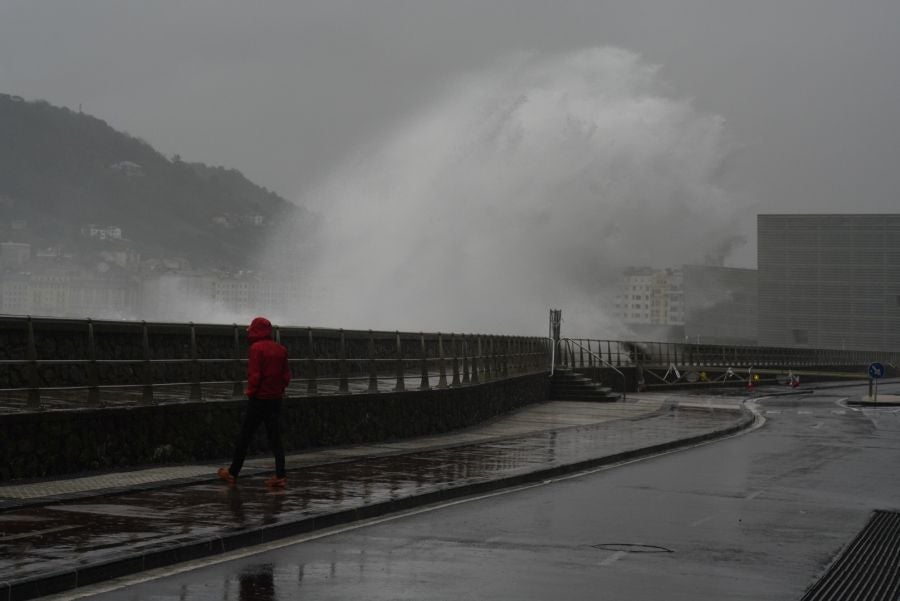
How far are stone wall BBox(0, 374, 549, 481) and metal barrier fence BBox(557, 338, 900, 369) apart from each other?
21105 mm

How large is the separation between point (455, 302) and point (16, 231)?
121381 mm

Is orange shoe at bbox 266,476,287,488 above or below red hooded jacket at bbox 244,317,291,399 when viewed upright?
below

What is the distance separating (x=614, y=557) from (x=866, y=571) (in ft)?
6.73

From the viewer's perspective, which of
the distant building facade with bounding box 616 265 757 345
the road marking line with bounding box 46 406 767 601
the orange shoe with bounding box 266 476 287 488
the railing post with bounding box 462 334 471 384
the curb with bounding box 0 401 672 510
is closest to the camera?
the road marking line with bounding box 46 406 767 601

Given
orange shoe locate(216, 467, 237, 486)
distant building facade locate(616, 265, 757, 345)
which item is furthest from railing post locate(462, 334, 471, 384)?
distant building facade locate(616, 265, 757, 345)

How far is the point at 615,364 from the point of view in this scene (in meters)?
54.3

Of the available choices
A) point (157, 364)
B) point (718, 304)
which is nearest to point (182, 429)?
point (157, 364)

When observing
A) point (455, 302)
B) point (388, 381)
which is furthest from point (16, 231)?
point (388, 381)

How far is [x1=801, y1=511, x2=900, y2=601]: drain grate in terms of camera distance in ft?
32.3

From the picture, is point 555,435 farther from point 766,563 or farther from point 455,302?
point 455,302

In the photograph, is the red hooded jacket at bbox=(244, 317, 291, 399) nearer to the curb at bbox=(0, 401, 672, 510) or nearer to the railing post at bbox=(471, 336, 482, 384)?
the curb at bbox=(0, 401, 672, 510)

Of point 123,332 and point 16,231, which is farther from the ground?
point 16,231

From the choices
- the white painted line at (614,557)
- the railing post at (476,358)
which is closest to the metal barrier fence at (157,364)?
the railing post at (476,358)

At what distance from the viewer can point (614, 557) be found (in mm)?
11242
